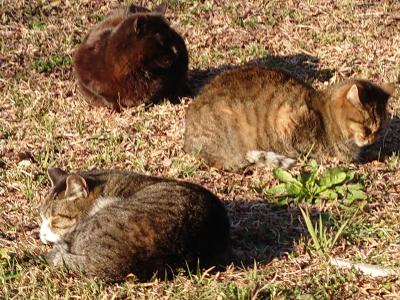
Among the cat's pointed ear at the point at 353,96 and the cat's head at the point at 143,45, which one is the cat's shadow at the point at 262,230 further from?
the cat's head at the point at 143,45

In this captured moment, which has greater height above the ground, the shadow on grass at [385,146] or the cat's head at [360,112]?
the cat's head at [360,112]

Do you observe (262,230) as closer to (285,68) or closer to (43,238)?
(43,238)

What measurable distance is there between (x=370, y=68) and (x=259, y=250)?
3.41 meters

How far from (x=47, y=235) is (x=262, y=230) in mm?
1359

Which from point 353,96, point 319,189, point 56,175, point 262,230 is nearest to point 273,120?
point 353,96

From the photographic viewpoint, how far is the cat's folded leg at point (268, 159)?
5922 mm

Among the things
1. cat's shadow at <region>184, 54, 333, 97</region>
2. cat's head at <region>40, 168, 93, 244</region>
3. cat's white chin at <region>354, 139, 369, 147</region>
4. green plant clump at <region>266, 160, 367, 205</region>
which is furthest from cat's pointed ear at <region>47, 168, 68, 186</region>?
cat's shadow at <region>184, 54, 333, 97</region>

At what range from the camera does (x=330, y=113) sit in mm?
6160

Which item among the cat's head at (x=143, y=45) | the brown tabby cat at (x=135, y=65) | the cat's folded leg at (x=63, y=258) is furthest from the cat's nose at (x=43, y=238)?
the cat's head at (x=143, y=45)

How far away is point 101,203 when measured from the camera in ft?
15.7

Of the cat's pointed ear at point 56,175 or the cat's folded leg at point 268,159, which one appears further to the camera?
the cat's folded leg at point 268,159

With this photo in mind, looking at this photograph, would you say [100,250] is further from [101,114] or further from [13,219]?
[101,114]

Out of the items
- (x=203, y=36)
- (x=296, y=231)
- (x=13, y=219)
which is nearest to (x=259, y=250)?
(x=296, y=231)

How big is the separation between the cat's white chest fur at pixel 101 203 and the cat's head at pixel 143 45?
2462 millimetres
